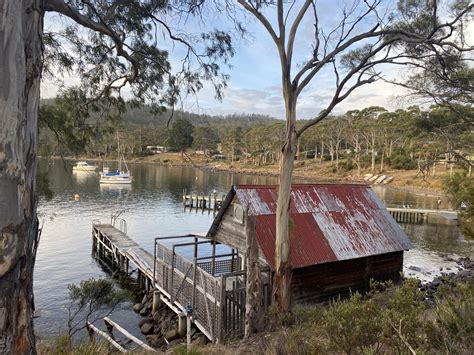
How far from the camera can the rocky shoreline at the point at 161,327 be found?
1366cm

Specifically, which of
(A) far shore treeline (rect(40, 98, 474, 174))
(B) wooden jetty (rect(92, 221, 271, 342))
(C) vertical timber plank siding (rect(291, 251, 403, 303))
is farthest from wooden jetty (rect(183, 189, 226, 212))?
(C) vertical timber plank siding (rect(291, 251, 403, 303))

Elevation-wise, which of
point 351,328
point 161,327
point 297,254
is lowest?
point 161,327

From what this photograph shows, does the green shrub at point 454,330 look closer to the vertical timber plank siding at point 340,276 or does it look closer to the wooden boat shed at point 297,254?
the wooden boat shed at point 297,254

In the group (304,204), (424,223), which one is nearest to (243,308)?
(304,204)

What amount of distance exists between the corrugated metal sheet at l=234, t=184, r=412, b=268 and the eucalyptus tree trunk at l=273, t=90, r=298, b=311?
0.52 m

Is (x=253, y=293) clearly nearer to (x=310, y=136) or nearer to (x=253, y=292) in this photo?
(x=253, y=292)

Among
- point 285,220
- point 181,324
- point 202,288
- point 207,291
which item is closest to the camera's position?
point 285,220

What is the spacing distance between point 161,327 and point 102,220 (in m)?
21.9

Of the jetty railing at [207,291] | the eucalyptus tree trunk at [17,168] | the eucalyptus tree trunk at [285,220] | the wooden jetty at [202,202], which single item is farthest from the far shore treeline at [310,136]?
the eucalyptus tree trunk at [17,168]

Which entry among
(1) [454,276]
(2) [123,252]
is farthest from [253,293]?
(2) [123,252]

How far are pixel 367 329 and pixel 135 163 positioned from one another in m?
103

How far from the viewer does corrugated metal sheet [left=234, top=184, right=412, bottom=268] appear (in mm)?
12867

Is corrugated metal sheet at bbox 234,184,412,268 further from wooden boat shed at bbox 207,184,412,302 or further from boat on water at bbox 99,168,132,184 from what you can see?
boat on water at bbox 99,168,132,184

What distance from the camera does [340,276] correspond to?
14.0m
